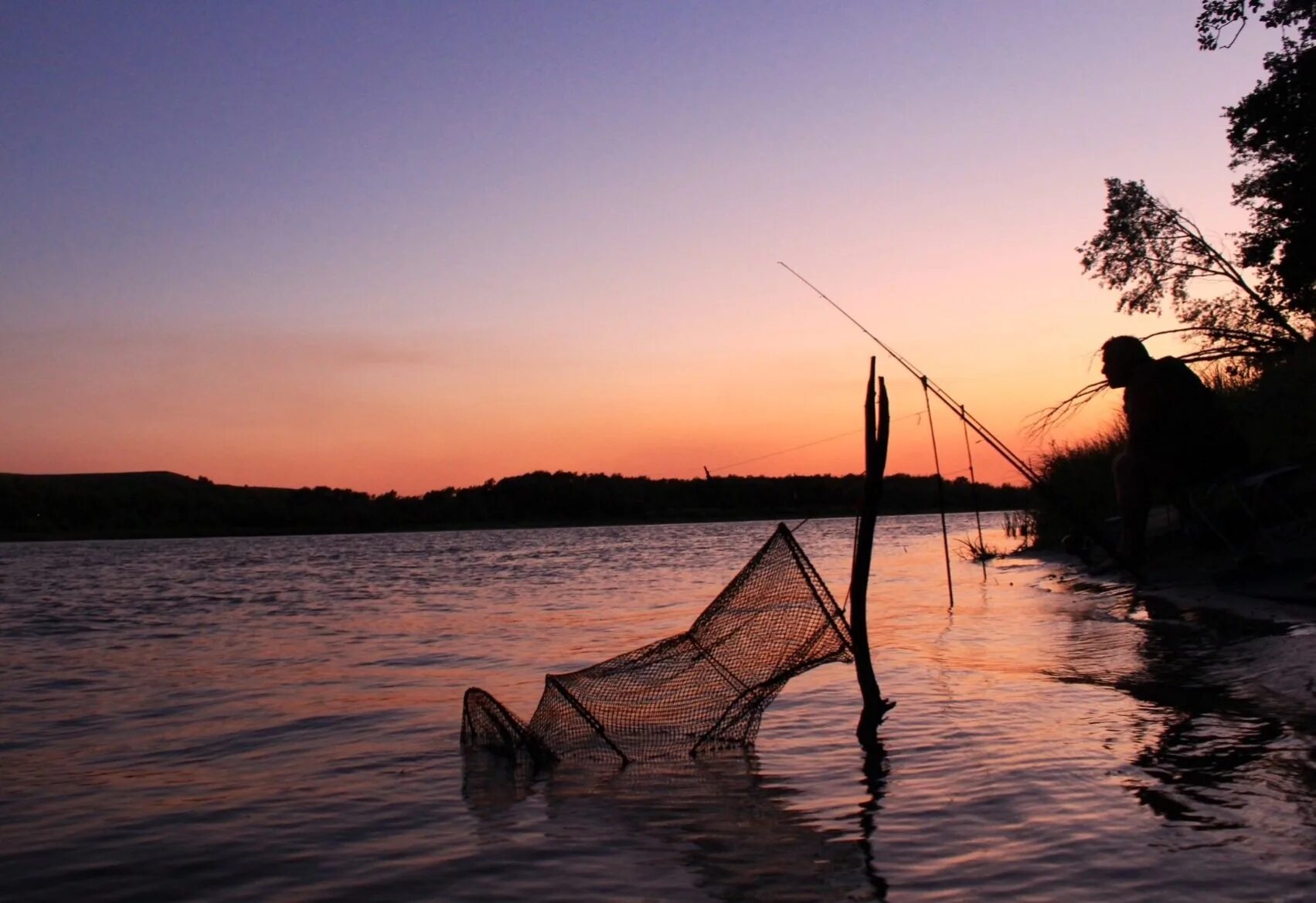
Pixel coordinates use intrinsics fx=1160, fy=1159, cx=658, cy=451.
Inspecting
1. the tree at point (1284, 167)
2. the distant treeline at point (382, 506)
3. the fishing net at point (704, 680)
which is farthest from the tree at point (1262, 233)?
the distant treeline at point (382, 506)

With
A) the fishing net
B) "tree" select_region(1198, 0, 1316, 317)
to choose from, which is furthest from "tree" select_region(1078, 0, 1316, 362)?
the fishing net

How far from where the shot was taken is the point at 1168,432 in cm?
1220

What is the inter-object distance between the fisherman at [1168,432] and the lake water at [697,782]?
1584mm

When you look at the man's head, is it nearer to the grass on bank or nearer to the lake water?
the grass on bank

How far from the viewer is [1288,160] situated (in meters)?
20.8

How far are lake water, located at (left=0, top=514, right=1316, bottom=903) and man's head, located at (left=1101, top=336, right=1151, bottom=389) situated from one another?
8.56ft

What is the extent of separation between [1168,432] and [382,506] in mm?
73836

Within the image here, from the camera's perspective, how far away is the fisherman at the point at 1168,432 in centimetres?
1216

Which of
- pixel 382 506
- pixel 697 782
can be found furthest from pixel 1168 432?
pixel 382 506

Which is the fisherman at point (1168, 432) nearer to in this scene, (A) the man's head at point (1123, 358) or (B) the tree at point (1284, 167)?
(A) the man's head at point (1123, 358)

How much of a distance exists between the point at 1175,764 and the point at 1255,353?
18498 mm

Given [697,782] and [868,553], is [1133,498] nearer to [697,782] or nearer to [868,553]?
[868,553]

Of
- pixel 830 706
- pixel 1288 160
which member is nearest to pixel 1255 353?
pixel 1288 160

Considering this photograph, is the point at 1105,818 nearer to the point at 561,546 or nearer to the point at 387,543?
the point at 561,546
